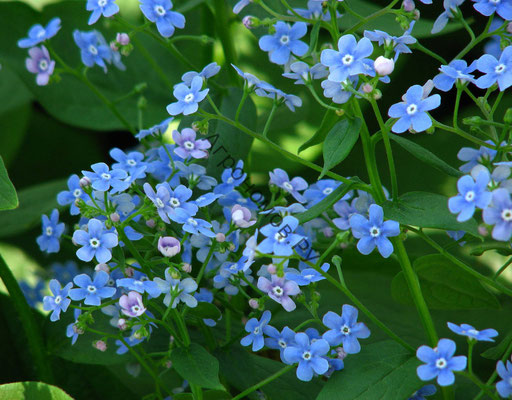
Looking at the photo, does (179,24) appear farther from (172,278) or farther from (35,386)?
(35,386)

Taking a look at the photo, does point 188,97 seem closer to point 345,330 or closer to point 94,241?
point 94,241

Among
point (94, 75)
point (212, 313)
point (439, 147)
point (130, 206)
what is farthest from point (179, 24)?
point (439, 147)

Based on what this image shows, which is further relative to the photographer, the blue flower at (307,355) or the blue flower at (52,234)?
the blue flower at (52,234)

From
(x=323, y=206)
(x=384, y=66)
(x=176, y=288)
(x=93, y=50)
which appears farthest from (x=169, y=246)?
(x=93, y=50)

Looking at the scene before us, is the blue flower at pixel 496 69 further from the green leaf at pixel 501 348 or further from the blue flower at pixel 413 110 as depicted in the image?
the green leaf at pixel 501 348

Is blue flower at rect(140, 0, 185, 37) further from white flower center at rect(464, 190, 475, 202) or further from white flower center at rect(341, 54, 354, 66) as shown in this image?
white flower center at rect(464, 190, 475, 202)

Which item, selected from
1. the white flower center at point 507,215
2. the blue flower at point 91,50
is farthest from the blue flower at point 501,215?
the blue flower at point 91,50
